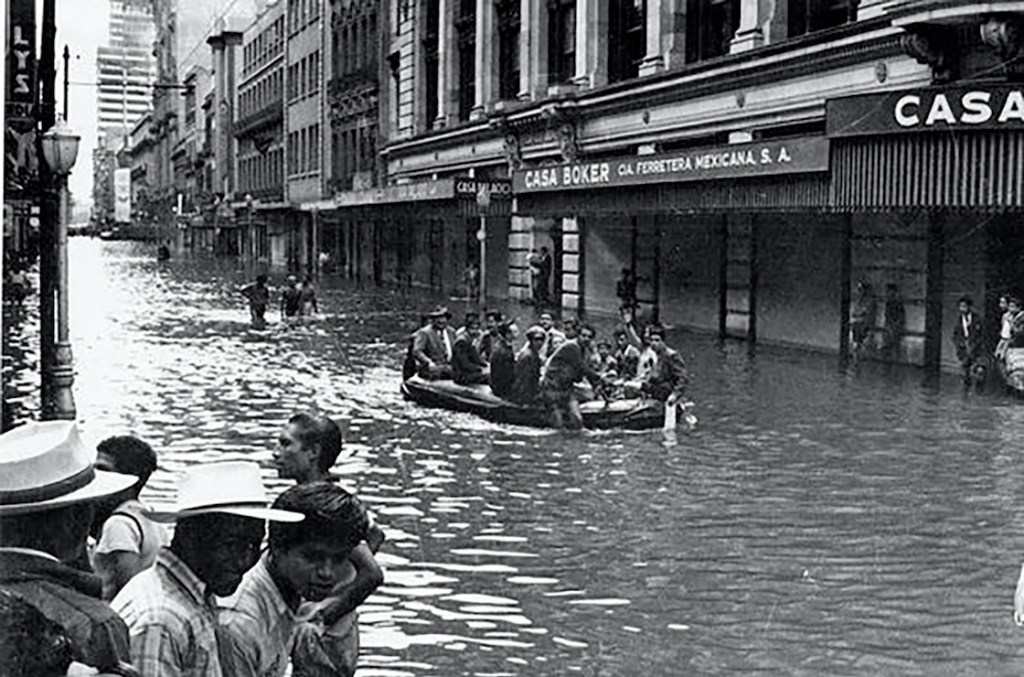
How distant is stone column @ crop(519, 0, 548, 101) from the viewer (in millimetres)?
40562

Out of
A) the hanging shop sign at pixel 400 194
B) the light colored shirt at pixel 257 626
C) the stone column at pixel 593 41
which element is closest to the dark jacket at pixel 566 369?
the hanging shop sign at pixel 400 194

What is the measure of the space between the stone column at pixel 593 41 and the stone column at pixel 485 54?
21.5ft

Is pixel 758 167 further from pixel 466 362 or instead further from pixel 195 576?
pixel 195 576

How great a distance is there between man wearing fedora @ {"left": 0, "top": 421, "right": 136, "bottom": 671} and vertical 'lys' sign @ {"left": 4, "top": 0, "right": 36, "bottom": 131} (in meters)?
4.77

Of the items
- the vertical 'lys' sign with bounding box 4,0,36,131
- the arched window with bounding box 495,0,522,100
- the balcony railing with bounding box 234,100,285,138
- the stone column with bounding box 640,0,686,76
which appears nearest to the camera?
the vertical 'lys' sign with bounding box 4,0,36,131

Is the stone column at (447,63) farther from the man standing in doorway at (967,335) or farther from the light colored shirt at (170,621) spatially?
the light colored shirt at (170,621)

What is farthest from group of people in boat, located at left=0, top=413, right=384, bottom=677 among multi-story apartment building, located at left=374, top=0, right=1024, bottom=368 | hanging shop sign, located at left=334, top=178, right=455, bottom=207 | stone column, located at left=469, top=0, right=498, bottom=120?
stone column, located at left=469, top=0, right=498, bottom=120

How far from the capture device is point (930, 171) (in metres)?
20.1

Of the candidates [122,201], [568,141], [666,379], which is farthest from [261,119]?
[568,141]

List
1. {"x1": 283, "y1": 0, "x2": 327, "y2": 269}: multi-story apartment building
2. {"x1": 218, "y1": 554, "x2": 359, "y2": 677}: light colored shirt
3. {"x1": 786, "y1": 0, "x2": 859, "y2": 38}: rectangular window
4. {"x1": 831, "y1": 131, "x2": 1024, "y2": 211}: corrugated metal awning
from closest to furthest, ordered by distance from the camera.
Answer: {"x1": 218, "y1": 554, "x2": 359, "y2": 677}: light colored shirt < {"x1": 283, "y1": 0, "x2": 327, "y2": 269}: multi-story apartment building < {"x1": 831, "y1": 131, "x2": 1024, "y2": 211}: corrugated metal awning < {"x1": 786, "y1": 0, "x2": 859, "y2": 38}: rectangular window

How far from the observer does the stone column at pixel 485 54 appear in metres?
43.8

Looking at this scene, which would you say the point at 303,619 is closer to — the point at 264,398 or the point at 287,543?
the point at 287,543

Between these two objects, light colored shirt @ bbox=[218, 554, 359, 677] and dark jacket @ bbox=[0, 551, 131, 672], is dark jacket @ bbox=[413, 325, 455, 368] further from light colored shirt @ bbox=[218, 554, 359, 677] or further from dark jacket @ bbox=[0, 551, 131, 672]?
dark jacket @ bbox=[0, 551, 131, 672]

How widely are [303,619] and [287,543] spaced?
4.21 feet
